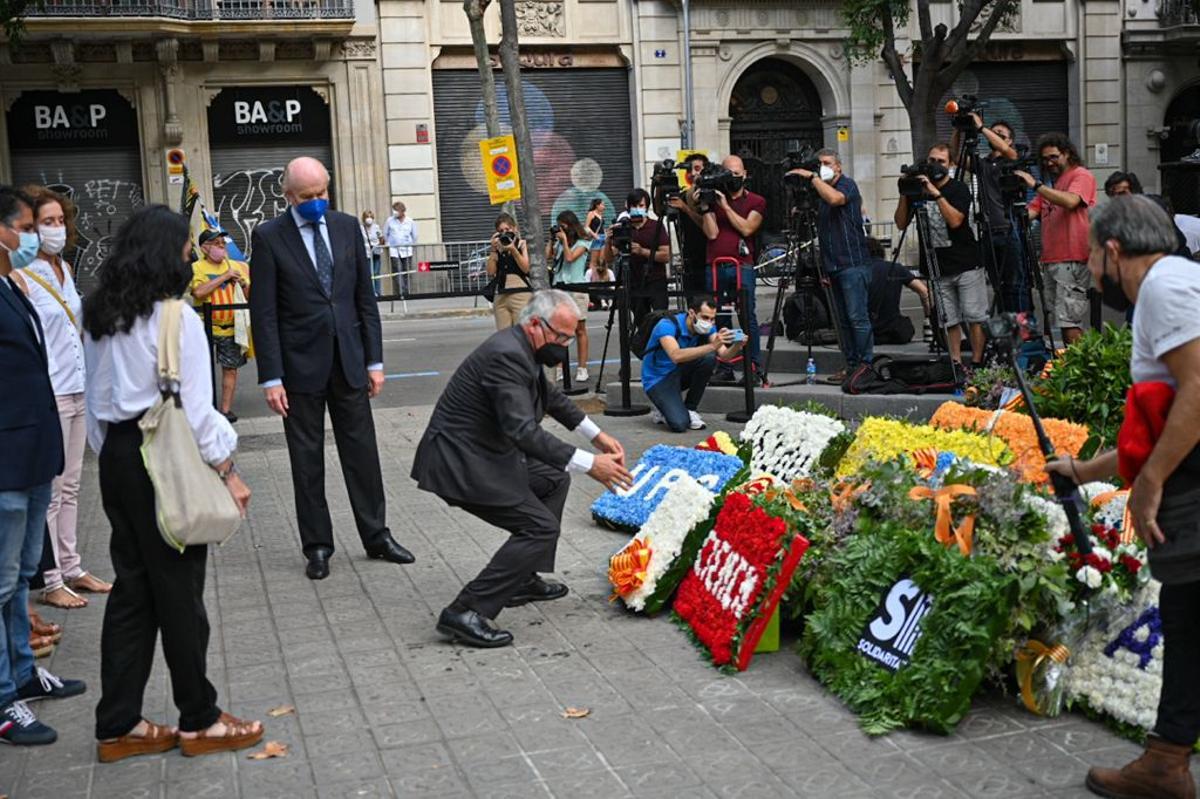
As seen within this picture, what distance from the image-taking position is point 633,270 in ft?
46.9

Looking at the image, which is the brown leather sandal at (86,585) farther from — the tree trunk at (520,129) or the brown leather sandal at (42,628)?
the tree trunk at (520,129)

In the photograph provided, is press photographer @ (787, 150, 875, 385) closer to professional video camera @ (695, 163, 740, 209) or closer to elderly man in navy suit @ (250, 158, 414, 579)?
professional video camera @ (695, 163, 740, 209)

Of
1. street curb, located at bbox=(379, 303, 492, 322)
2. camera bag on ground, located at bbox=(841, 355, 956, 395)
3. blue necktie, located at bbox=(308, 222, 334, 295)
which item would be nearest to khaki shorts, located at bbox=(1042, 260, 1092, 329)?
camera bag on ground, located at bbox=(841, 355, 956, 395)

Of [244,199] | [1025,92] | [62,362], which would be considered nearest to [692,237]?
[62,362]

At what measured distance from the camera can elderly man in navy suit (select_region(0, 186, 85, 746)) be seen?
5.21 m

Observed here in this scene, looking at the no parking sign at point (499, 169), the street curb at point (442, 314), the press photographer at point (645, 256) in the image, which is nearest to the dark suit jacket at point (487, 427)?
the press photographer at point (645, 256)

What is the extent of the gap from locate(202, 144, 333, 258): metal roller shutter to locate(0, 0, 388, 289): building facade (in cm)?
2

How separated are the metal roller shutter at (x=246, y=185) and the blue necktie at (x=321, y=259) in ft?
68.3

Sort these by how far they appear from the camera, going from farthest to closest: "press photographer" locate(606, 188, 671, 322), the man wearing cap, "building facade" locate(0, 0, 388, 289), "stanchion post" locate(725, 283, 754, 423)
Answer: "building facade" locate(0, 0, 388, 289) → "press photographer" locate(606, 188, 671, 322) → the man wearing cap → "stanchion post" locate(725, 283, 754, 423)

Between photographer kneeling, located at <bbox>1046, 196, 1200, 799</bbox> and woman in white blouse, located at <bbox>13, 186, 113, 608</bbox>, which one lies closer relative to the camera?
photographer kneeling, located at <bbox>1046, 196, 1200, 799</bbox>

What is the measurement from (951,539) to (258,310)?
12.7 ft

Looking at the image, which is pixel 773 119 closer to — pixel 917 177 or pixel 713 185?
pixel 713 185

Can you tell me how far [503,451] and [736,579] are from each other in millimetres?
1239

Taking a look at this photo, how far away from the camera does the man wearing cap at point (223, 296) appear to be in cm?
1298
